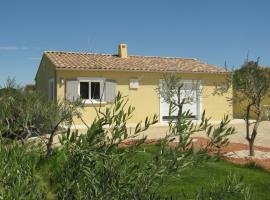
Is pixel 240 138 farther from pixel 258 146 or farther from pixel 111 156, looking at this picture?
pixel 111 156

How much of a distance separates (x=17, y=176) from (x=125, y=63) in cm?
2141

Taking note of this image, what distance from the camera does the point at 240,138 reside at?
685 inches

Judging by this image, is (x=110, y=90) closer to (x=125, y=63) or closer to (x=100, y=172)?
(x=125, y=63)

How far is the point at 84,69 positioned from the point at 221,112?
852 cm

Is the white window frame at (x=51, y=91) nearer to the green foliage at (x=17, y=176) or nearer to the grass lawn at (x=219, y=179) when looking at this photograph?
the grass lawn at (x=219, y=179)

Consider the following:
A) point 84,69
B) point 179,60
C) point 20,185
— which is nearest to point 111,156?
point 20,185

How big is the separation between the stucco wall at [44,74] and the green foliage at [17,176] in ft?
65.5

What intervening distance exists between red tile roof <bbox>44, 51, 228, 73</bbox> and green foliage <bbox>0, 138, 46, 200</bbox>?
61.5 ft

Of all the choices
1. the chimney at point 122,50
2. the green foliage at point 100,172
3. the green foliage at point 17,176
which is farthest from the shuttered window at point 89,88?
the green foliage at point 17,176

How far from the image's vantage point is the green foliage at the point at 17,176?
1.86 m

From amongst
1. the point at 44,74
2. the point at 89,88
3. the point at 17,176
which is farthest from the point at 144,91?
the point at 17,176

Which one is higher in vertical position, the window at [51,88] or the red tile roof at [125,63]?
the red tile roof at [125,63]

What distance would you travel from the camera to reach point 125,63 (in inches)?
915

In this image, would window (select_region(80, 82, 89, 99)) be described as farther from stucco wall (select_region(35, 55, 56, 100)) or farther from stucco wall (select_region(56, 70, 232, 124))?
stucco wall (select_region(35, 55, 56, 100))
